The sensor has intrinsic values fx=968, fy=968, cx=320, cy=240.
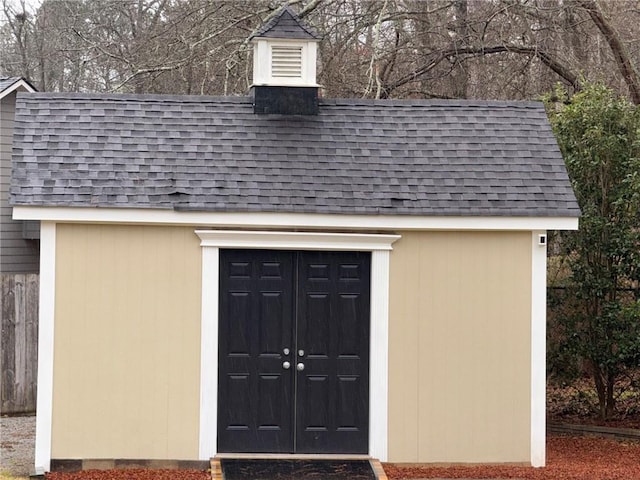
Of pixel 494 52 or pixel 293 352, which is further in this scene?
pixel 494 52

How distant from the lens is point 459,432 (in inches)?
418

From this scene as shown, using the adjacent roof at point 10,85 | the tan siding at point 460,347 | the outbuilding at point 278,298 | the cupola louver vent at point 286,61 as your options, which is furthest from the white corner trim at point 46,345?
the adjacent roof at point 10,85

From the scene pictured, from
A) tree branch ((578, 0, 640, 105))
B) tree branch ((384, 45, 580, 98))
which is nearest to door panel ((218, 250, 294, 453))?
tree branch ((384, 45, 580, 98))

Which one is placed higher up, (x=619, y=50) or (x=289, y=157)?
(x=619, y=50)

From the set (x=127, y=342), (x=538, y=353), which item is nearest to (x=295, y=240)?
(x=127, y=342)

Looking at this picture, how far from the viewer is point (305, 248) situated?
34.5 ft

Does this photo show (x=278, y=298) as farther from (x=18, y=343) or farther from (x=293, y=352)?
(x=18, y=343)

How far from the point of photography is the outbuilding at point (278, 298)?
1029 centimetres

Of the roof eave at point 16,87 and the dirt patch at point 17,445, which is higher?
the roof eave at point 16,87

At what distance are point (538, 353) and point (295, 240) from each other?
295 cm

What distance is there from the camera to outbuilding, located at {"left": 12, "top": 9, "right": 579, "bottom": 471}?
10.3 meters

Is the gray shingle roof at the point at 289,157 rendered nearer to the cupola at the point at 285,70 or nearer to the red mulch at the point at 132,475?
the cupola at the point at 285,70

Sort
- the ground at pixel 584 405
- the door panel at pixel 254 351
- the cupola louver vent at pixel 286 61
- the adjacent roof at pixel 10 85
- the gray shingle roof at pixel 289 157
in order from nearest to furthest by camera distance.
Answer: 1. the gray shingle roof at pixel 289 157
2. the door panel at pixel 254 351
3. the cupola louver vent at pixel 286 61
4. the ground at pixel 584 405
5. the adjacent roof at pixel 10 85

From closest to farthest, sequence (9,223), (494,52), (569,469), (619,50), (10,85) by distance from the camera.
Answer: (569,469) < (10,85) < (9,223) < (619,50) < (494,52)
